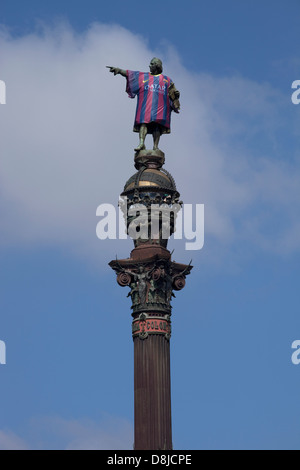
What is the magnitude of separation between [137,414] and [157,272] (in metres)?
8.78

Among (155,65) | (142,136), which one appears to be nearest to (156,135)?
(142,136)

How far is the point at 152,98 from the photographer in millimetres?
74312

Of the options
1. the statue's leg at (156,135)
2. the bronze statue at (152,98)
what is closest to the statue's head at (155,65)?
the bronze statue at (152,98)

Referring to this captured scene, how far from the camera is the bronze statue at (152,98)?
7431 cm

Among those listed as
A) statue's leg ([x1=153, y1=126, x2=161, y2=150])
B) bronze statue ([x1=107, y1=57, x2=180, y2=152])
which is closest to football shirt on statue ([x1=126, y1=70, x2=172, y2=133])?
bronze statue ([x1=107, y1=57, x2=180, y2=152])

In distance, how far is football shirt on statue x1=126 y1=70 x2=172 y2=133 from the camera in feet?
244

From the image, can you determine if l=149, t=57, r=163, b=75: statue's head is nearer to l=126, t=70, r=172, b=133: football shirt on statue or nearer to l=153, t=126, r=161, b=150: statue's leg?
l=126, t=70, r=172, b=133: football shirt on statue

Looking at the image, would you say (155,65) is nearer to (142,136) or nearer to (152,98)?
(152,98)

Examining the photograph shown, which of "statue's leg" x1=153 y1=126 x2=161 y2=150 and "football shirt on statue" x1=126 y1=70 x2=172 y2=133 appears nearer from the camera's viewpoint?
"football shirt on statue" x1=126 y1=70 x2=172 y2=133

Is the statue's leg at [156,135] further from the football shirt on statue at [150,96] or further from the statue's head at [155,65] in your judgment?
the statue's head at [155,65]

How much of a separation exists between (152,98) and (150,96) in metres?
0.19
